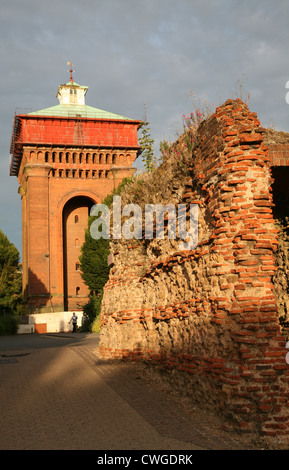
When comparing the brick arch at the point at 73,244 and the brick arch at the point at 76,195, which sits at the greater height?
the brick arch at the point at 76,195

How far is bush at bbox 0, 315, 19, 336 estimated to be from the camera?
35.0m

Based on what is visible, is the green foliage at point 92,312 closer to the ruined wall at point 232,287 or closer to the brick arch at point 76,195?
the brick arch at point 76,195

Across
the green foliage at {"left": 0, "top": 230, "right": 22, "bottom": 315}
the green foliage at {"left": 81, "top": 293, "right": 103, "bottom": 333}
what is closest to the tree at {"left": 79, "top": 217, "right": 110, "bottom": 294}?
the green foliage at {"left": 81, "top": 293, "right": 103, "bottom": 333}

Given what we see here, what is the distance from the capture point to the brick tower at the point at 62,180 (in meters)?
44.1

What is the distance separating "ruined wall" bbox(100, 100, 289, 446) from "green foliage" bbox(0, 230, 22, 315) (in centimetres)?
3651

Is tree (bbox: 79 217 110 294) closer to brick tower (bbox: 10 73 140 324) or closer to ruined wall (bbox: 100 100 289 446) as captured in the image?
brick tower (bbox: 10 73 140 324)

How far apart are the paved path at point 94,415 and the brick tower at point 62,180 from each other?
32361 millimetres

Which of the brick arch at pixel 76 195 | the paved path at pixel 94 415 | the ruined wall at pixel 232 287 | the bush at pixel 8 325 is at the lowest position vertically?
the bush at pixel 8 325

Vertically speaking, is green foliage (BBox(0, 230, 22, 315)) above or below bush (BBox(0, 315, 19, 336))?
above

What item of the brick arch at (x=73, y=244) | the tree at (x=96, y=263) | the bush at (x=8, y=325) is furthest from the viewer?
the brick arch at (x=73, y=244)

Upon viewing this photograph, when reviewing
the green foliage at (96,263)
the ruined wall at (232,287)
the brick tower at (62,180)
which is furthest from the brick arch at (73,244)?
the ruined wall at (232,287)

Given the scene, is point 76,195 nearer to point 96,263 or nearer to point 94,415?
point 96,263

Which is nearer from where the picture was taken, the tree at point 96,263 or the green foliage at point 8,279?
the tree at point 96,263

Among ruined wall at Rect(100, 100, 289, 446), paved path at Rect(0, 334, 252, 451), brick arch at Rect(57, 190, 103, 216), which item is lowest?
paved path at Rect(0, 334, 252, 451)
